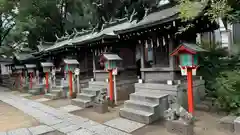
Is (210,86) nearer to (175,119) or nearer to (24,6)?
(175,119)

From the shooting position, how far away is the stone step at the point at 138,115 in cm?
517

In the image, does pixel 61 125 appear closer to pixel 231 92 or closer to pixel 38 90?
pixel 231 92

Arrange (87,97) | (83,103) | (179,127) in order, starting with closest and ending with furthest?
(179,127)
(83,103)
(87,97)

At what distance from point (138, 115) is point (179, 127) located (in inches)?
55.0

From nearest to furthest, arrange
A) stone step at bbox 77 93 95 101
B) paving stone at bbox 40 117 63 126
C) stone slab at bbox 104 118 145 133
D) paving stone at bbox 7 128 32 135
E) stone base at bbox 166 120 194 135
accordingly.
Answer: stone base at bbox 166 120 194 135
stone slab at bbox 104 118 145 133
paving stone at bbox 7 128 32 135
paving stone at bbox 40 117 63 126
stone step at bbox 77 93 95 101

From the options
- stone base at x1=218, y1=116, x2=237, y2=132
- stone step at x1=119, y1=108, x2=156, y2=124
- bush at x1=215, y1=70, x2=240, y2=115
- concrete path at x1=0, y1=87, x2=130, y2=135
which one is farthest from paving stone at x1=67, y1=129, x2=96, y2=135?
bush at x1=215, y1=70, x2=240, y2=115

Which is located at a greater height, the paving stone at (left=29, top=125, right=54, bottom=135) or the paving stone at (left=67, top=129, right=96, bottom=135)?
the paving stone at (left=67, top=129, right=96, bottom=135)

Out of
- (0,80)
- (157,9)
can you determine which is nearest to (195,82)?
(157,9)

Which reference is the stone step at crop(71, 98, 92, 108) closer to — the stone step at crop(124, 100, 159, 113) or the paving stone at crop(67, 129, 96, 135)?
the stone step at crop(124, 100, 159, 113)

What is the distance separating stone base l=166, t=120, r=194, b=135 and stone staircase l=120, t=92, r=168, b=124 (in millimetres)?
787

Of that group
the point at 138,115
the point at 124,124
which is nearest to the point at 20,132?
the point at 124,124

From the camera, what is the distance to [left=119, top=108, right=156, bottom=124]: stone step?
17.0 ft

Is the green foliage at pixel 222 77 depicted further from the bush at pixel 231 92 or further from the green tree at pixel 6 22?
the green tree at pixel 6 22

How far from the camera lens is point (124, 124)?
5.19 m
